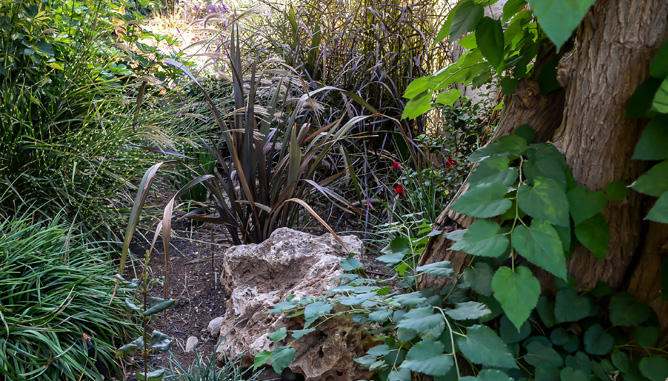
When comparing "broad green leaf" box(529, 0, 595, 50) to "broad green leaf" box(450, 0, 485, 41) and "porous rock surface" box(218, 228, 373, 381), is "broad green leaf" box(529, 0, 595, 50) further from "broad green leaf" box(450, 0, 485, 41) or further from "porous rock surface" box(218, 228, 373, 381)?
"porous rock surface" box(218, 228, 373, 381)

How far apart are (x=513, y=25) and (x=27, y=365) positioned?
2.06 metres

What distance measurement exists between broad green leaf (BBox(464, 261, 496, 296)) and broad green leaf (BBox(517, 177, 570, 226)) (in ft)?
0.82

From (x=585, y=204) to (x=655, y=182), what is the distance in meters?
0.14

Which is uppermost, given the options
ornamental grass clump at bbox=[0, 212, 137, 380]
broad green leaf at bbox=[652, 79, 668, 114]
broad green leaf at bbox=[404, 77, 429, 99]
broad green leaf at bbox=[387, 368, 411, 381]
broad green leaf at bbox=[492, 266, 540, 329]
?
broad green leaf at bbox=[404, 77, 429, 99]

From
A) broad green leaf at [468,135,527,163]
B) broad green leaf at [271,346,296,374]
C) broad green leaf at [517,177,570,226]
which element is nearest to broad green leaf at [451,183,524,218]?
broad green leaf at [517,177,570,226]

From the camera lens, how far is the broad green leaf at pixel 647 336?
1.07 m

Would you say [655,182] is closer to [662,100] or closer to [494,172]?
[662,100]

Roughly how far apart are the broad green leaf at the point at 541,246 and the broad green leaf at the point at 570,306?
0.84ft

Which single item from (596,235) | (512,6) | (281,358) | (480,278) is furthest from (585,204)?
(281,358)

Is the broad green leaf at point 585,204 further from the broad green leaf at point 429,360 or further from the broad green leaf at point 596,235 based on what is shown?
the broad green leaf at point 429,360

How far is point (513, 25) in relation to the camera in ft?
4.05

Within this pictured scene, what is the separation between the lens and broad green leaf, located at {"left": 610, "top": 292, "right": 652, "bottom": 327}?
3.59 feet

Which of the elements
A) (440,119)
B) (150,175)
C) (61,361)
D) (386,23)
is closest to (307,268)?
(150,175)

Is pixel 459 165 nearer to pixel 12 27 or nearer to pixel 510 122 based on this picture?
pixel 510 122
